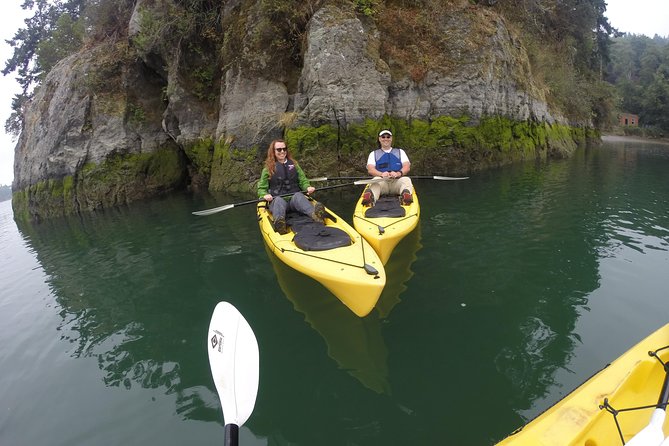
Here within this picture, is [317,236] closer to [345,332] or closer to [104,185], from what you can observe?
[345,332]

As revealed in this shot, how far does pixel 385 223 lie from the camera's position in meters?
5.34

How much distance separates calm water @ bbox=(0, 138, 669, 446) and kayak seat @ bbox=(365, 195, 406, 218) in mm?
636

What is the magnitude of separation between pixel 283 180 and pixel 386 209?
181 centimetres

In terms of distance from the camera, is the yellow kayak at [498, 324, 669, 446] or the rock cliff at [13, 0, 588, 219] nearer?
the yellow kayak at [498, 324, 669, 446]

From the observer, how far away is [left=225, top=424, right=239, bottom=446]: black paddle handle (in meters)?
1.97

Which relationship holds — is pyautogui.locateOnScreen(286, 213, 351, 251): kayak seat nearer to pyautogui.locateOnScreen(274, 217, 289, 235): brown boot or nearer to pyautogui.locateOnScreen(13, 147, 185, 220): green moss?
pyautogui.locateOnScreen(274, 217, 289, 235): brown boot

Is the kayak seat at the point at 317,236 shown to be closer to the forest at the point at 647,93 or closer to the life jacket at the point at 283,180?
the life jacket at the point at 283,180

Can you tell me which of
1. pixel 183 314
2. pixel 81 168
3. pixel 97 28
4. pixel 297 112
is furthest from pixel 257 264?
pixel 97 28

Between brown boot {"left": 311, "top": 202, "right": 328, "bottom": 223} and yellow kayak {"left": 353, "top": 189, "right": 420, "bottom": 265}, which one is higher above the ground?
brown boot {"left": 311, "top": 202, "right": 328, "bottom": 223}

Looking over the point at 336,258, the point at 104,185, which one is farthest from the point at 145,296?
the point at 104,185

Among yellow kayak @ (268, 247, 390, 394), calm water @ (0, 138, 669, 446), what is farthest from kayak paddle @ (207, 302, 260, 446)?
yellow kayak @ (268, 247, 390, 394)

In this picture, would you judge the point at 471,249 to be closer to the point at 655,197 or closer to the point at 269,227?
the point at 269,227

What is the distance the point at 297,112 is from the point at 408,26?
16.9 feet

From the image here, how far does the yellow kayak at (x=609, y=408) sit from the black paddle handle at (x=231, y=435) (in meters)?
1.38
